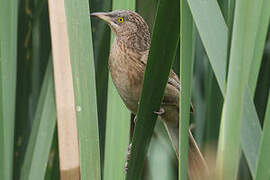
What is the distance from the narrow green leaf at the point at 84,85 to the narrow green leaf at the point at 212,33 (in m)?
0.43

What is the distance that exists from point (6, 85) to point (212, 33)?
101 centimetres

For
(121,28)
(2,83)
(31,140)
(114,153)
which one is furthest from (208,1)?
(121,28)

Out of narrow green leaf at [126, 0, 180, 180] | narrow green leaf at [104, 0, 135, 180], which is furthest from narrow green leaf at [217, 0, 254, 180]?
narrow green leaf at [104, 0, 135, 180]

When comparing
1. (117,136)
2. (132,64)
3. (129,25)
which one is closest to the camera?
(117,136)

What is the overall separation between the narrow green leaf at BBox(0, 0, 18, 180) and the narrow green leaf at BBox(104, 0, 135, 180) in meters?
0.43

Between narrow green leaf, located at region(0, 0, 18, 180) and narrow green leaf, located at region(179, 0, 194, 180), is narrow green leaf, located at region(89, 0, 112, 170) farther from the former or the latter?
narrow green leaf, located at region(179, 0, 194, 180)

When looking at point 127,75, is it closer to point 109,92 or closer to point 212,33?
point 109,92

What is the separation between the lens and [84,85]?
1.60m

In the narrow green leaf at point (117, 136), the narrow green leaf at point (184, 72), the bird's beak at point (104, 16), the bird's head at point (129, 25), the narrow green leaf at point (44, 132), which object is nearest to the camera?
the narrow green leaf at point (184, 72)

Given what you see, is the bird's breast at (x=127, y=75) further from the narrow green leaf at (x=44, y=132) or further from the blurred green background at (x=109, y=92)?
the narrow green leaf at (x=44, y=132)

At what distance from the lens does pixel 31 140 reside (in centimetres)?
253

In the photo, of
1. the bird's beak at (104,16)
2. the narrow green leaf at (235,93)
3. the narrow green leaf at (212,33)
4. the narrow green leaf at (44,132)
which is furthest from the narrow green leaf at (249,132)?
the bird's beak at (104,16)

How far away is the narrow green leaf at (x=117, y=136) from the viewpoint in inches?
75.6

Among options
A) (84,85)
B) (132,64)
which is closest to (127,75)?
(132,64)
